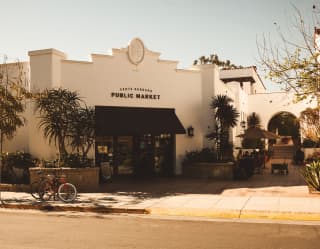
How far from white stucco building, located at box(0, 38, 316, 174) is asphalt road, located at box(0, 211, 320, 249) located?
277 inches

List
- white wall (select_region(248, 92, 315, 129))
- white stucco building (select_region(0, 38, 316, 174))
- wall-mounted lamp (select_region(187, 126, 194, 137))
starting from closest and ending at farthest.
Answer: white stucco building (select_region(0, 38, 316, 174)) → wall-mounted lamp (select_region(187, 126, 194, 137)) → white wall (select_region(248, 92, 315, 129))

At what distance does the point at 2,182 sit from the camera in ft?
50.0

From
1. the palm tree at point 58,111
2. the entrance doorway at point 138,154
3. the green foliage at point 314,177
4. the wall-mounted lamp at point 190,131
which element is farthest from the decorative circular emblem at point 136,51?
the green foliage at point 314,177

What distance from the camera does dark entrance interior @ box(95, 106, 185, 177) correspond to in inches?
675

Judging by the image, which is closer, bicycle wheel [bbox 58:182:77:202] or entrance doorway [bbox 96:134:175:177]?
bicycle wheel [bbox 58:182:77:202]

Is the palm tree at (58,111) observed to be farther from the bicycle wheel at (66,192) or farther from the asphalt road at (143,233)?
the asphalt road at (143,233)

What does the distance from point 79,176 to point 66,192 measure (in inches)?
92.9

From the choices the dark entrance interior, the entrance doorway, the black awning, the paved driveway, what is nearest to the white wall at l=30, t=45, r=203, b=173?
the black awning

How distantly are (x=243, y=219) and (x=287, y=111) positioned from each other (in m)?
28.4

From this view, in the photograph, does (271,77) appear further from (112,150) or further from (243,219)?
(112,150)

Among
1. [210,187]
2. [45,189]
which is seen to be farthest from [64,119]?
[210,187]

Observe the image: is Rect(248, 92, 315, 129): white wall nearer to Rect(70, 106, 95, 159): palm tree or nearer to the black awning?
the black awning

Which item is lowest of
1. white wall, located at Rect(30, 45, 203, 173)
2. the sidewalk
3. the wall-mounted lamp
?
the sidewalk

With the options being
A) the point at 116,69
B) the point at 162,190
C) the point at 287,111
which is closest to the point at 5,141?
the point at 116,69
